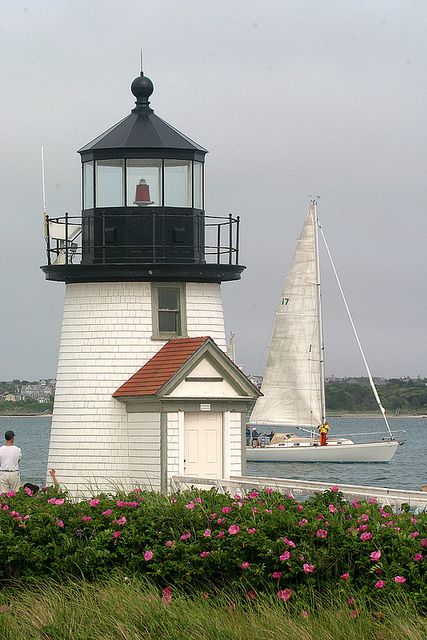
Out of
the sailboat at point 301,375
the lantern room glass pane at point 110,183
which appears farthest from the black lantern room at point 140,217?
the sailboat at point 301,375

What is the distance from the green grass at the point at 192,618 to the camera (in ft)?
39.6

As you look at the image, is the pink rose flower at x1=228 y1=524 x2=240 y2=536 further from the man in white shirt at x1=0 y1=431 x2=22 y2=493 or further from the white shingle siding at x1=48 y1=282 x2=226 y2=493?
the white shingle siding at x1=48 y1=282 x2=226 y2=493

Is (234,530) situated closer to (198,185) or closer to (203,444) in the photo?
(203,444)

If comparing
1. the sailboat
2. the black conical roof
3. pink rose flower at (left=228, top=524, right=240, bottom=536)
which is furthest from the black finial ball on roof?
the sailboat

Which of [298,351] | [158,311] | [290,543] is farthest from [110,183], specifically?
[298,351]

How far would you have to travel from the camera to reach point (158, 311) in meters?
23.3

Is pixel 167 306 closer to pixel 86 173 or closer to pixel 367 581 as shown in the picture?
pixel 86 173

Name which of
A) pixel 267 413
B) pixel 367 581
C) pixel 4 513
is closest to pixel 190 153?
pixel 4 513

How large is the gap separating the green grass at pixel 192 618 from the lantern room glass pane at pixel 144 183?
1052 cm

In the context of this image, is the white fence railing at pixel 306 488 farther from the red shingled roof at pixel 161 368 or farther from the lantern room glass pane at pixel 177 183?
the lantern room glass pane at pixel 177 183

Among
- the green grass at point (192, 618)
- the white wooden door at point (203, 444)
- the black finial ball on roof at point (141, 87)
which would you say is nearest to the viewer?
the green grass at point (192, 618)

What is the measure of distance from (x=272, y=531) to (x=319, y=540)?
518 mm

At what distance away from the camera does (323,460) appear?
64.4 meters

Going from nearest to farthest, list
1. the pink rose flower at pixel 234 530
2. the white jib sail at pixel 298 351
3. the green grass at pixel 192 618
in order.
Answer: the green grass at pixel 192 618 → the pink rose flower at pixel 234 530 → the white jib sail at pixel 298 351
